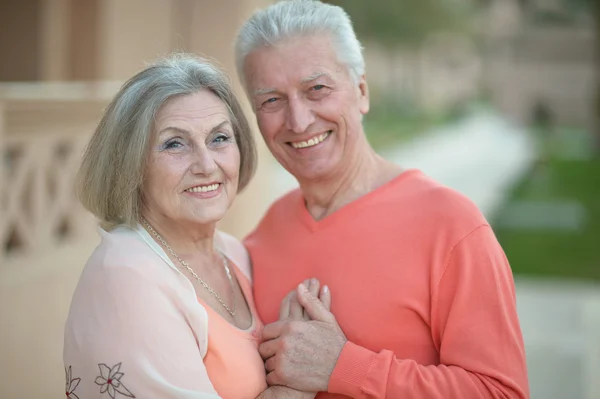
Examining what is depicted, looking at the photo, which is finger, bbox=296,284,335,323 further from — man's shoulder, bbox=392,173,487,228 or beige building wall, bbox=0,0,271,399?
beige building wall, bbox=0,0,271,399

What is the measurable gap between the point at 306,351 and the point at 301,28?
3.26 ft

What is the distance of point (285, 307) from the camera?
247 centimetres

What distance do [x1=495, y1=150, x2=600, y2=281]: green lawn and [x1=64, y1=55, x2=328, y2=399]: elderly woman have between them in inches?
312

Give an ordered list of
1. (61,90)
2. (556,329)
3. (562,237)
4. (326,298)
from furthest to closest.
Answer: (562,237) < (556,329) < (61,90) < (326,298)

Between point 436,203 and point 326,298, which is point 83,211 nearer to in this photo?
point 326,298

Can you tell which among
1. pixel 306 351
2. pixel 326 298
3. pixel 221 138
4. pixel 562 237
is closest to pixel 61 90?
pixel 221 138

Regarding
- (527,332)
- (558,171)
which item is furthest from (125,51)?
(558,171)

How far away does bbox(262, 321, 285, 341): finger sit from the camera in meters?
2.38

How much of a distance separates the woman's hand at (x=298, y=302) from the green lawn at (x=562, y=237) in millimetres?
7735

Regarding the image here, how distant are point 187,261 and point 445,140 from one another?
→ 31329mm

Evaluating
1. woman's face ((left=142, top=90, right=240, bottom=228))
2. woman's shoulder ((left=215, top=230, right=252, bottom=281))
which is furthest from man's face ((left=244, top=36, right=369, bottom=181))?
woman's shoulder ((left=215, top=230, right=252, bottom=281))

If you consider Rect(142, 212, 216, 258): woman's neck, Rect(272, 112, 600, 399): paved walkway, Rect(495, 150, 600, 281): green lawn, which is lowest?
Rect(495, 150, 600, 281): green lawn

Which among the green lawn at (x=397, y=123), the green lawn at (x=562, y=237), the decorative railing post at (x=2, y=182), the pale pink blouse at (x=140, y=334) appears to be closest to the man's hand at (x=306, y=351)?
the pale pink blouse at (x=140, y=334)

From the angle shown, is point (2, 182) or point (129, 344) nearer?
point (129, 344)
